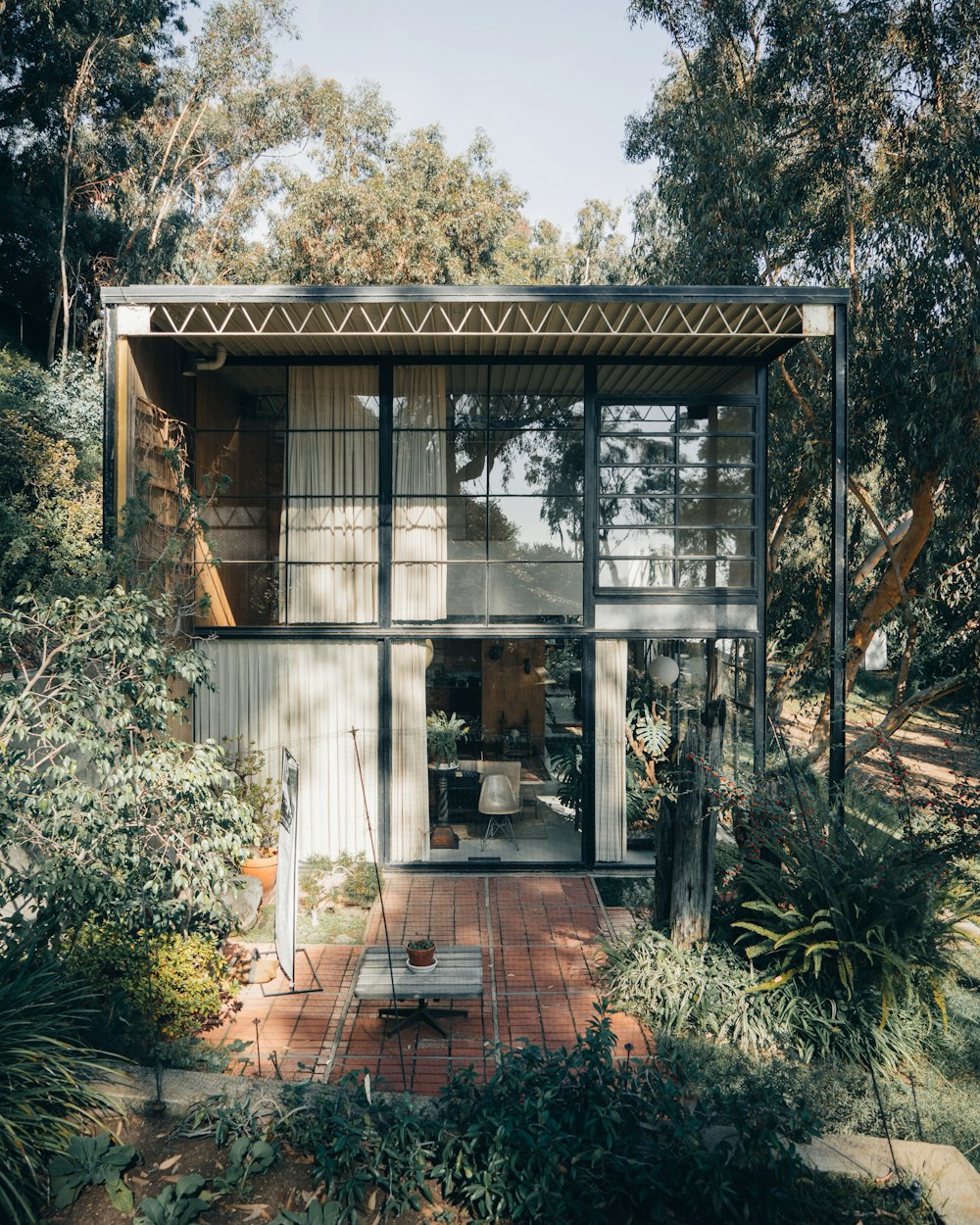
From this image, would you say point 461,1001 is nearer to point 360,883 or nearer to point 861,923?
point 360,883

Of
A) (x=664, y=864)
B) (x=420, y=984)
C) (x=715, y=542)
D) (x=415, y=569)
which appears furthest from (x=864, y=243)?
(x=420, y=984)

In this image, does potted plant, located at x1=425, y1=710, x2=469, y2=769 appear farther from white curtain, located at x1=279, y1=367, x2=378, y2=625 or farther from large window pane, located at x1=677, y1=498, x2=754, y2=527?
large window pane, located at x1=677, y1=498, x2=754, y2=527

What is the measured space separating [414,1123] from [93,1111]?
4.58 feet

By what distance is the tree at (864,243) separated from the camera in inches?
388

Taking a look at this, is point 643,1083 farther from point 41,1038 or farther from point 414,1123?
point 41,1038

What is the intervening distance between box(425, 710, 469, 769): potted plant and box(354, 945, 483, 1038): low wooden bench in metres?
2.73

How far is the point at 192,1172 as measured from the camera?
330 cm

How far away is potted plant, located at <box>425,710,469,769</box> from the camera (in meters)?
8.33

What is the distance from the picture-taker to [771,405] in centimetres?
1232

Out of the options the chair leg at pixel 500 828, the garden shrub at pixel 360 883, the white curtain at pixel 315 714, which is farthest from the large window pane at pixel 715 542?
the garden shrub at pixel 360 883

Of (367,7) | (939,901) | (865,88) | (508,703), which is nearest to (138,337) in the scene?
(508,703)

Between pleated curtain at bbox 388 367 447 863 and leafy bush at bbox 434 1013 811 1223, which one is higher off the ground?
pleated curtain at bbox 388 367 447 863

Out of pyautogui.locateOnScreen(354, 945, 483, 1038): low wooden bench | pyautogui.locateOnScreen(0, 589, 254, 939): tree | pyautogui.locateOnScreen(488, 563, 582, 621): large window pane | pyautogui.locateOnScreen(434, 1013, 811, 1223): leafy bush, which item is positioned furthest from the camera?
pyautogui.locateOnScreen(488, 563, 582, 621): large window pane

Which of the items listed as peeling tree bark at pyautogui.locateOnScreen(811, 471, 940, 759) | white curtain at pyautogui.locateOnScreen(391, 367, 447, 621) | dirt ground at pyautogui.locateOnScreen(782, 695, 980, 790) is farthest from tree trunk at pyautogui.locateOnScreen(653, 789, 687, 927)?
dirt ground at pyautogui.locateOnScreen(782, 695, 980, 790)
